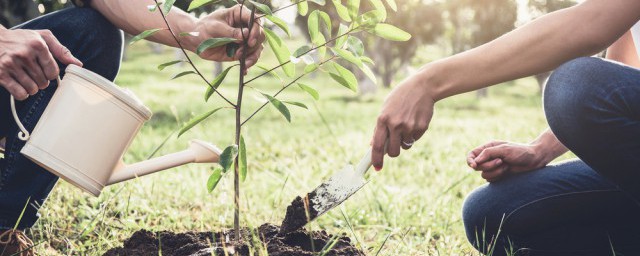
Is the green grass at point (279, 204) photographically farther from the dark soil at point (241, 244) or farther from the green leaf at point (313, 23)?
the green leaf at point (313, 23)

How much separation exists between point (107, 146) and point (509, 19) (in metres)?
24.5

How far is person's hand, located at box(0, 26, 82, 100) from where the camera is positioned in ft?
5.13

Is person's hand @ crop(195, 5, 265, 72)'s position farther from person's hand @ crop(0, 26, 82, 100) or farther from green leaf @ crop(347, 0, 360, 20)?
person's hand @ crop(0, 26, 82, 100)

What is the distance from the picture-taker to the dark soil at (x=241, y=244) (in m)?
1.66

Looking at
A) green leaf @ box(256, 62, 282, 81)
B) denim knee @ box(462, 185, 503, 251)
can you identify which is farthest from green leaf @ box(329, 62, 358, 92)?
denim knee @ box(462, 185, 503, 251)

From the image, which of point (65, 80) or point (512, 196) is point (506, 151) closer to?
point (512, 196)

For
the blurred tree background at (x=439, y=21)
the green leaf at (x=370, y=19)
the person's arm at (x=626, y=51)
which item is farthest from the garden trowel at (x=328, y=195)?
Answer: the blurred tree background at (x=439, y=21)

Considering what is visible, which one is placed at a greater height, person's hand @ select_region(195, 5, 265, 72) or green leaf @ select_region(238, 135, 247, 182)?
person's hand @ select_region(195, 5, 265, 72)

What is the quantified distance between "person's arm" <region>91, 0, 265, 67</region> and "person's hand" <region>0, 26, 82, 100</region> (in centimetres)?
38

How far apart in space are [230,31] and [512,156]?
0.98 meters

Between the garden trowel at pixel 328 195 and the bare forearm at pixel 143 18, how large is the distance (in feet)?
2.03

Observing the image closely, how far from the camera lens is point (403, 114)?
1529 mm

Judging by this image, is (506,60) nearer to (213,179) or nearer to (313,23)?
(313,23)

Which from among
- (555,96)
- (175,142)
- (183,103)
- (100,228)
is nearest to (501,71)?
(555,96)
